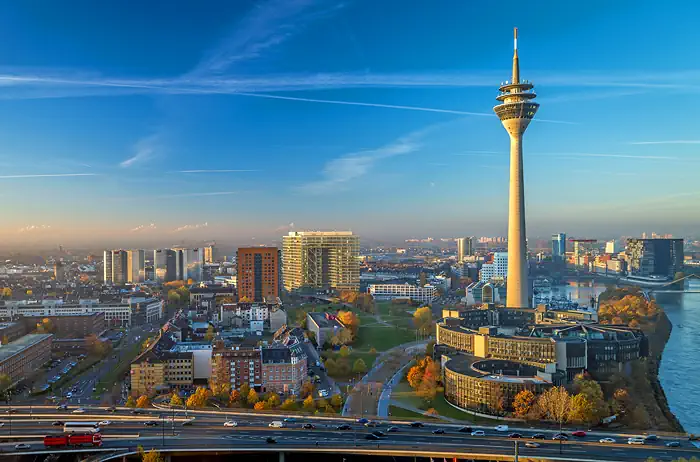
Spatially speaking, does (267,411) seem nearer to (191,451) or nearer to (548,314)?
(191,451)

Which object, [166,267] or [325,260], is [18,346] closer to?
[325,260]

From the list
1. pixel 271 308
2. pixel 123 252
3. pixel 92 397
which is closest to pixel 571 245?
pixel 123 252

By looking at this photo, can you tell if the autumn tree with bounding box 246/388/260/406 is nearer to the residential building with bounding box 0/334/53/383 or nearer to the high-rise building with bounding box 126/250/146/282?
the residential building with bounding box 0/334/53/383

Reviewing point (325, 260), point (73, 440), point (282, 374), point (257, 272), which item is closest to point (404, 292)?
point (325, 260)

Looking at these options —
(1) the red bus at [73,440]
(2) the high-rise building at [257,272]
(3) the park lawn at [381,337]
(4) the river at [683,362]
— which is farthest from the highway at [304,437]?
(2) the high-rise building at [257,272]

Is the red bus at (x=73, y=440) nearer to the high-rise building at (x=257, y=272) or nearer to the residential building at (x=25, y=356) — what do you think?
the residential building at (x=25, y=356)

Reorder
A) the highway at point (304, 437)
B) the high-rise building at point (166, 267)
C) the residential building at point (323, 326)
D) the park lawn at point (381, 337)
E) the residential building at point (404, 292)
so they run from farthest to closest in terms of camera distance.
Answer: the high-rise building at point (166, 267) → the residential building at point (404, 292) → the park lawn at point (381, 337) → the residential building at point (323, 326) → the highway at point (304, 437)

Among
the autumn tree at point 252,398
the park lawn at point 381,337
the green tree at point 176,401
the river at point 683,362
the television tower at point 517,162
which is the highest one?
the television tower at point 517,162
